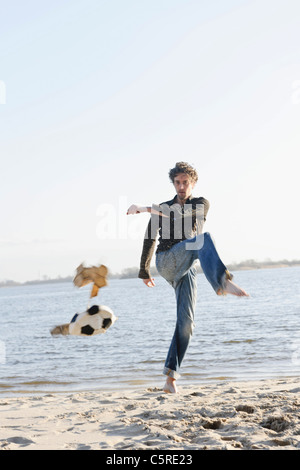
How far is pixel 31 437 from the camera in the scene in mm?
4398

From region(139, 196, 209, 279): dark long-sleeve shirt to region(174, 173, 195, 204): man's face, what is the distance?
2.2 inches

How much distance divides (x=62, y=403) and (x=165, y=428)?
6.70 ft


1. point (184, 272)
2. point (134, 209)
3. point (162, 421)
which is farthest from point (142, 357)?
point (134, 209)

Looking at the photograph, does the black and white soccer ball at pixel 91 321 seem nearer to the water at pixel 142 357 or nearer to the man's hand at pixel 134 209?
the man's hand at pixel 134 209

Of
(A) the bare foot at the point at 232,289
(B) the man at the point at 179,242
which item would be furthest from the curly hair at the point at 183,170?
(A) the bare foot at the point at 232,289

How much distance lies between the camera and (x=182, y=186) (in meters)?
5.23

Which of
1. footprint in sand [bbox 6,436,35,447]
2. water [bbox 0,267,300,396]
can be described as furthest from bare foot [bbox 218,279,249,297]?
water [bbox 0,267,300,396]

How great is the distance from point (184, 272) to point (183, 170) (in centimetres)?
97

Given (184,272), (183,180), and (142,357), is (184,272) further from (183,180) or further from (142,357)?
(142,357)

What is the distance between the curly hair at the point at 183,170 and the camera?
5246 mm

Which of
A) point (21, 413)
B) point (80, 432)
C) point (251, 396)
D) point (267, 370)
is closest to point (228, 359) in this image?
point (267, 370)

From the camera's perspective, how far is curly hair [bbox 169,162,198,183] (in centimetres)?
525

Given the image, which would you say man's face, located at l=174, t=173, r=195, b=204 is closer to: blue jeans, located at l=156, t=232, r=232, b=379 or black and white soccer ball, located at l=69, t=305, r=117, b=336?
blue jeans, located at l=156, t=232, r=232, b=379

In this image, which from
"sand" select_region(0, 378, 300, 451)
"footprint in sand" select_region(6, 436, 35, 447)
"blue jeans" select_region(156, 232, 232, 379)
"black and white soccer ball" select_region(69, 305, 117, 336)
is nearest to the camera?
"sand" select_region(0, 378, 300, 451)
